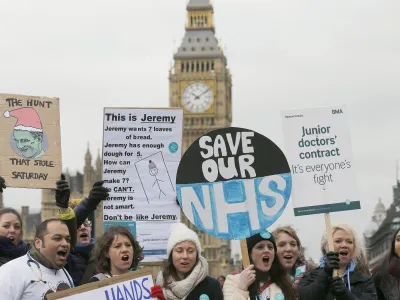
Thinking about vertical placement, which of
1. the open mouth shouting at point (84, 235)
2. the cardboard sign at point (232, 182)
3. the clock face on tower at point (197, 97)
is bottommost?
the open mouth shouting at point (84, 235)

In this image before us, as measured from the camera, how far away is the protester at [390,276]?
6.84 m

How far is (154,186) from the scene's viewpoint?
771 centimetres

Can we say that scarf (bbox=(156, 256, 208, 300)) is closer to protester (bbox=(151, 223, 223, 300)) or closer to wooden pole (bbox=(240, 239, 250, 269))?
protester (bbox=(151, 223, 223, 300))

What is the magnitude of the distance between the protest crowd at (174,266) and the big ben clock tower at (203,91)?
69.7 m

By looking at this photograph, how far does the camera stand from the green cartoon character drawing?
7.25 meters

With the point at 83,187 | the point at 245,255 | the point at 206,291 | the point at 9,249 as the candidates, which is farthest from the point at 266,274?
the point at 83,187

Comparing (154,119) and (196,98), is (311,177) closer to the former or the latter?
(154,119)

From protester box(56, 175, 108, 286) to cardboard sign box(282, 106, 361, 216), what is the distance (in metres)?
1.24

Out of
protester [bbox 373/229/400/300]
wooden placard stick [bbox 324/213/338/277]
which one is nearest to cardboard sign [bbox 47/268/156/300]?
wooden placard stick [bbox 324/213/338/277]

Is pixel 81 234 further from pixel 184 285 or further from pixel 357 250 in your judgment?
pixel 357 250

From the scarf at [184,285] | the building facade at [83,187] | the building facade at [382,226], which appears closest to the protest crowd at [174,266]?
the scarf at [184,285]

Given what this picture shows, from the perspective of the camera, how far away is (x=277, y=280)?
640 cm

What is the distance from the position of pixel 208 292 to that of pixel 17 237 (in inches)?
49.5

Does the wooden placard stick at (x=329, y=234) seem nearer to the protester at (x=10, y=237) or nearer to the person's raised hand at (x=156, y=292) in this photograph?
the person's raised hand at (x=156, y=292)
